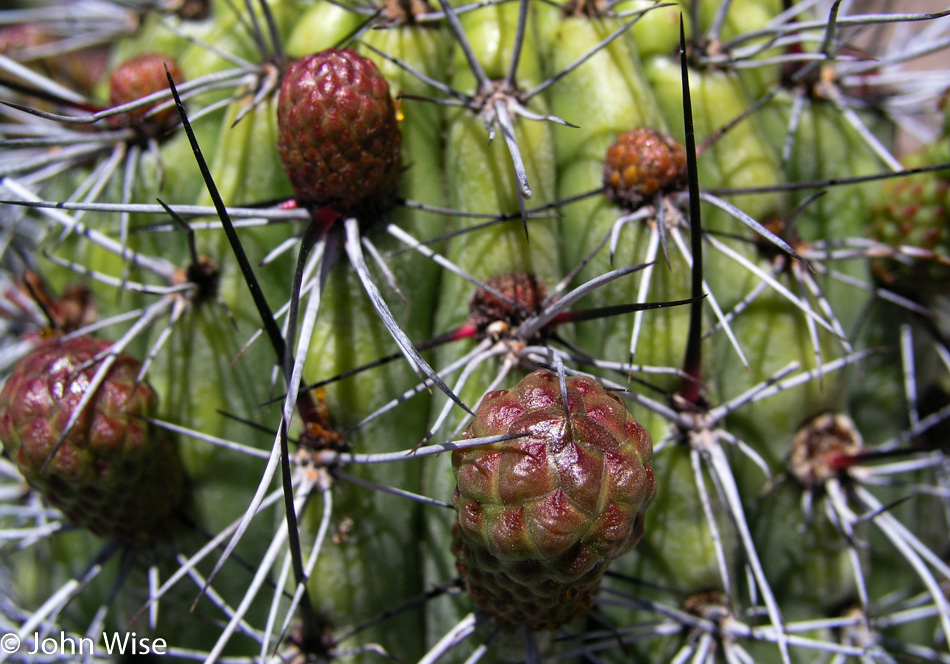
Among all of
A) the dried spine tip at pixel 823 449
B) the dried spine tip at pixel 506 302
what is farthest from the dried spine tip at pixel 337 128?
the dried spine tip at pixel 823 449

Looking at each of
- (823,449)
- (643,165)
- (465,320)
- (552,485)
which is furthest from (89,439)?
(823,449)

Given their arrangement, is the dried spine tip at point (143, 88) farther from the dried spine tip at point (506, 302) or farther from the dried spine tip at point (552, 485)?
the dried spine tip at point (552, 485)

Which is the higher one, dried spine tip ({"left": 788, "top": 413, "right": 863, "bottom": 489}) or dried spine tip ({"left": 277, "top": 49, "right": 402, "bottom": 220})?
dried spine tip ({"left": 277, "top": 49, "right": 402, "bottom": 220})

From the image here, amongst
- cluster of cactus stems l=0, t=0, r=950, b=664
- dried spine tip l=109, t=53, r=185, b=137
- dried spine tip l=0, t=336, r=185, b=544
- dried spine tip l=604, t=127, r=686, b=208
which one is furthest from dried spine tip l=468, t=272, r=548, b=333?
dried spine tip l=109, t=53, r=185, b=137

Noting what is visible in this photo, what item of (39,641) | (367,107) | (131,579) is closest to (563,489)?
(367,107)

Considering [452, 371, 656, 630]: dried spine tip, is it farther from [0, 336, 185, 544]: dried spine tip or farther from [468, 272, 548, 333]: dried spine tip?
[0, 336, 185, 544]: dried spine tip

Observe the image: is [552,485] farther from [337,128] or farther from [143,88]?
[143,88]

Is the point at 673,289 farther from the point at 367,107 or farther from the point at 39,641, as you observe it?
the point at 39,641
